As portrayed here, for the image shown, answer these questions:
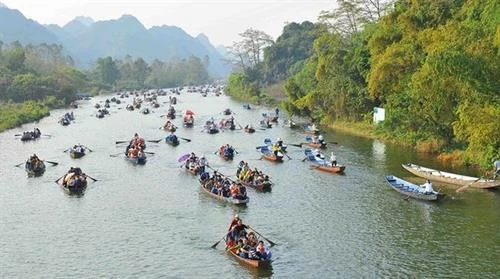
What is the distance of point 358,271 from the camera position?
25594 millimetres

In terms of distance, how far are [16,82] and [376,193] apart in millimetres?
84238

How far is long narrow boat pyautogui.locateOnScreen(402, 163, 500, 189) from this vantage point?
38250 mm

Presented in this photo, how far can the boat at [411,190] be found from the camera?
3566cm

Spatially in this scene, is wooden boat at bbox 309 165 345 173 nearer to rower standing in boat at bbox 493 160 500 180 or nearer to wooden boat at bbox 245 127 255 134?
rower standing in boat at bbox 493 160 500 180

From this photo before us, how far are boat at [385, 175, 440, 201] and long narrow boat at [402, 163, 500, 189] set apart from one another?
13.3 ft

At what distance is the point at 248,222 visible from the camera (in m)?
32.7

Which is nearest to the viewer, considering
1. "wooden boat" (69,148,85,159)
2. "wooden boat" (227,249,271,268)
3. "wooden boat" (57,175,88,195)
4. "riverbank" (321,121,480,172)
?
"wooden boat" (227,249,271,268)

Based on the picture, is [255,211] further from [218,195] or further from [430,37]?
[430,37]

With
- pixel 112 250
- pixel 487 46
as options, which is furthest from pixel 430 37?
pixel 112 250

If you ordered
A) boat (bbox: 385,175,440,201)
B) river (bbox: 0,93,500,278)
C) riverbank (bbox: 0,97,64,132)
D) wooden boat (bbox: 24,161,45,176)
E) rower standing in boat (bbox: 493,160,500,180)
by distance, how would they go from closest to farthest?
river (bbox: 0,93,500,278)
boat (bbox: 385,175,440,201)
rower standing in boat (bbox: 493,160,500,180)
wooden boat (bbox: 24,161,45,176)
riverbank (bbox: 0,97,64,132)

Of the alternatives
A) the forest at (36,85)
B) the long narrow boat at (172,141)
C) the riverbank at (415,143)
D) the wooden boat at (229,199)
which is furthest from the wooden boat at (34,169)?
the riverbank at (415,143)

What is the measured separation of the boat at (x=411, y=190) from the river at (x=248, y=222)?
49 cm

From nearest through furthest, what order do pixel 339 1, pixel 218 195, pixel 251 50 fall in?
pixel 218 195
pixel 339 1
pixel 251 50

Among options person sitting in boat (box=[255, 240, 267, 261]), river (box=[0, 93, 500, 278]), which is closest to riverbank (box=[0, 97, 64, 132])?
river (box=[0, 93, 500, 278])
